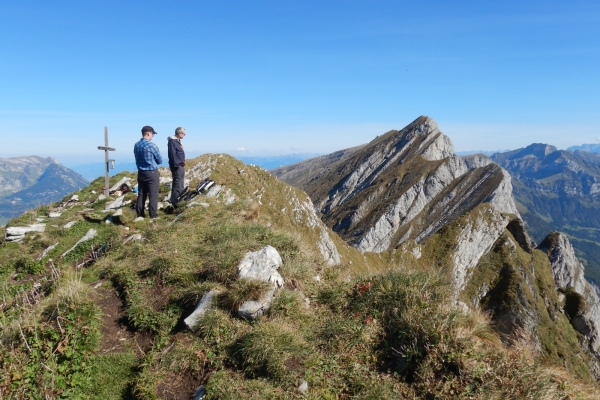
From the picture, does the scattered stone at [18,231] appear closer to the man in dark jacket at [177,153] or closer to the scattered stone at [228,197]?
the man in dark jacket at [177,153]

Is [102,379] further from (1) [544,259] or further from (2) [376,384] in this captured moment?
(1) [544,259]

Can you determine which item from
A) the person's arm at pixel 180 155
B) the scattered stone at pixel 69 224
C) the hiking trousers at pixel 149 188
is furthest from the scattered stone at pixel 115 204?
the person's arm at pixel 180 155

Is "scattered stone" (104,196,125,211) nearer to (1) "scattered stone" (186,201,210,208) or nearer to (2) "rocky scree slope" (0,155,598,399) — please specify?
(1) "scattered stone" (186,201,210,208)

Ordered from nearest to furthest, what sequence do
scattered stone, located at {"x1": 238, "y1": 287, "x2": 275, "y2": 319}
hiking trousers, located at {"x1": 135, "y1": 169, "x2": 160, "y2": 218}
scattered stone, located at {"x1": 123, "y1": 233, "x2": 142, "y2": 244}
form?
1. scattered stone, located at {"x1": 238, "y1": 287, "x2": 275, "y2": 319}
2. scattered stone, located at {"x1": 123, "y1": 233, "x2": 142, "y2": 244}
3. hiking trousers, located at {"x1": 135, "y1": 169, "x2": 160, "y2": 218}

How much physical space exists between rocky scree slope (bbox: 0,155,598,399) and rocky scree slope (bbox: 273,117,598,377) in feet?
5.56

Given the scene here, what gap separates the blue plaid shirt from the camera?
1435 centimetres

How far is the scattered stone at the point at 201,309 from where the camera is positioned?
310 inches

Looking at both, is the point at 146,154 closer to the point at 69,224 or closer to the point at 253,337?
the point at 69,224

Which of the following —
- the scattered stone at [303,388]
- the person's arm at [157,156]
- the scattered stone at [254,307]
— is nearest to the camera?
the scattered stone at [303,388]

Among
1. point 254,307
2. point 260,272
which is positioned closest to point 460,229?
point 260,272

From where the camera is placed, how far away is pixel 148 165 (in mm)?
14672

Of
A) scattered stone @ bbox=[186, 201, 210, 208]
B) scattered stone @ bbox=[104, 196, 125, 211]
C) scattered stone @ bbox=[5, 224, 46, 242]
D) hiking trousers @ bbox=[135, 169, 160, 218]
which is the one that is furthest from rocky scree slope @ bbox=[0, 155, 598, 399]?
scattered stone @ bbox=[5, 224, 46, 242]

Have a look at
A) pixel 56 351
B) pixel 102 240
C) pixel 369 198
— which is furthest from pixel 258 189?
pixel 369 198

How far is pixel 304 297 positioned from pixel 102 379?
481 centimetres
